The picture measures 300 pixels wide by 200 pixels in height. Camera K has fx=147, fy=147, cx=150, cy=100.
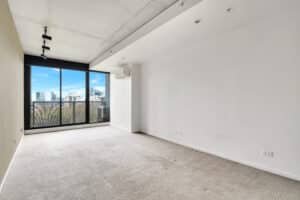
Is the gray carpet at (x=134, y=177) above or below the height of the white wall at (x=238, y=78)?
below

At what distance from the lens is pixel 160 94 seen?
4.67 m

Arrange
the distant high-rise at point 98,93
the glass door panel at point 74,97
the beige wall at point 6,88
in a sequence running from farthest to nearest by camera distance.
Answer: the distant high-rise at point 98,93, the glass door panel at point 74,97, the beige wall at point 6,88

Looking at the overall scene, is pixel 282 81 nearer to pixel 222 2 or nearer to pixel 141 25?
pixel 222 2

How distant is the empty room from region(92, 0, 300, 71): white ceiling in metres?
0.02

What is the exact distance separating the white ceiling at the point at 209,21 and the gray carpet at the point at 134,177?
99.0 inches

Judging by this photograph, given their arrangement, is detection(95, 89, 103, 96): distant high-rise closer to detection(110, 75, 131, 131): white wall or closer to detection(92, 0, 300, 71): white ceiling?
detection(110, 75, 131, 131): white wall

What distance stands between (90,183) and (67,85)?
4.90 m

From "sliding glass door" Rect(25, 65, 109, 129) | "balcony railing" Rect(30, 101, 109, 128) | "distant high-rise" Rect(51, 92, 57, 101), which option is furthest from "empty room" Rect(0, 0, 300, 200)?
"distant high-rise" Rect(51, 92, 57, 101)

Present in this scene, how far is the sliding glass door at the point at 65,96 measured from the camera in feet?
17.9

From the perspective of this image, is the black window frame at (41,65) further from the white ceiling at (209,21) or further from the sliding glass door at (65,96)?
the white ceiling at (209,21)

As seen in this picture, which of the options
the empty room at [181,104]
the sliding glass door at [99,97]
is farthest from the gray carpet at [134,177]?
the sliding glass door at [99,97]

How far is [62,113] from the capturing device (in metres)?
5.95

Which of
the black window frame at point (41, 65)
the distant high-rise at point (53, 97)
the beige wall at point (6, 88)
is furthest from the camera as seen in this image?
the distant high-rise at point (53, 97)

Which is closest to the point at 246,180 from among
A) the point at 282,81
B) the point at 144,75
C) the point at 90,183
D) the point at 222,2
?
the point at 282,81
